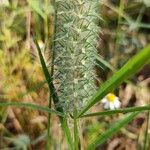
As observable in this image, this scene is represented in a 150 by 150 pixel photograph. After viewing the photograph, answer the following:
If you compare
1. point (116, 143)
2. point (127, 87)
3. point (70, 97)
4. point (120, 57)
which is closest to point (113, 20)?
point (120, 57)

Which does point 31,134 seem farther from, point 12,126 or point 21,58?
point 21,58

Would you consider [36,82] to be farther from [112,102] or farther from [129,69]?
[129,69]

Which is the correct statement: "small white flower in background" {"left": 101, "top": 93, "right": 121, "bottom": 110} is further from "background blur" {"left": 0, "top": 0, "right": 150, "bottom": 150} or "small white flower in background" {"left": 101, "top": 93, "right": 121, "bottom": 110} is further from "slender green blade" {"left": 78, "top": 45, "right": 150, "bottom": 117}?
"slender green blade" {"left": 78, "top": 45, "right": 150, "bottom": 117}

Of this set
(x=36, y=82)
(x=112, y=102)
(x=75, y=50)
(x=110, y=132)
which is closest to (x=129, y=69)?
(x=75, y=50)

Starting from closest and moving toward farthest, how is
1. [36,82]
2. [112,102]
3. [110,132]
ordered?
1. [110,132]
2. [112,102]
3. [36,82]

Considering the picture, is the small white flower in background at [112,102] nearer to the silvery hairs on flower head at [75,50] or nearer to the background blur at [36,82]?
the background blur at [36,82]

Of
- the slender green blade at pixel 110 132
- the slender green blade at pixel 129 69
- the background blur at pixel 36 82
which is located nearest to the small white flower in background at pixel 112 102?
the background blur at pixel 36 82
